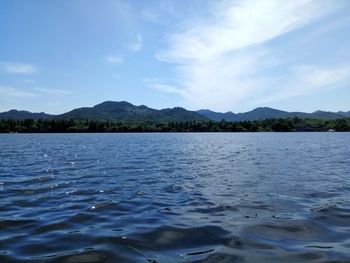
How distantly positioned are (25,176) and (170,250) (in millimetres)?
21646

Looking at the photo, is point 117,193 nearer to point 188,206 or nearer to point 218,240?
point 188,206

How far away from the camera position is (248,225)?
46.0 feet

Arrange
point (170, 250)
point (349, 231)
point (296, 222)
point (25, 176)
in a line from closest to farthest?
point (170, 250) → point (349, 231) → point (296, 222) → point (25, 176)

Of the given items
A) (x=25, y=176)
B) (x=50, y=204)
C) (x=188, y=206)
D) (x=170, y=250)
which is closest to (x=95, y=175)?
(x=25, y=176)

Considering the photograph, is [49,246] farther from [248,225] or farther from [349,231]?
[349,231]

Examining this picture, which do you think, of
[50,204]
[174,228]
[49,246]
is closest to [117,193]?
[50,204]

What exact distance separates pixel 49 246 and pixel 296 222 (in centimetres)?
883

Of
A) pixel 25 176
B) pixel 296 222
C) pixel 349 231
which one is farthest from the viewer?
pixel 25 176

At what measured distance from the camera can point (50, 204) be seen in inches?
717

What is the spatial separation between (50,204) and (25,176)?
1273 cm

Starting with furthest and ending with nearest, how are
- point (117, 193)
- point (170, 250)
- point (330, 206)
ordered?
point (117, 193) < point (330, 206) < point (170, 250)

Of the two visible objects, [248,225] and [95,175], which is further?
[95,175]

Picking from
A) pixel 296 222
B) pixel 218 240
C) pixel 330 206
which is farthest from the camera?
pixel 330 206

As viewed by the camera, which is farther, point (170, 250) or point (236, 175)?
point (236, 175)
